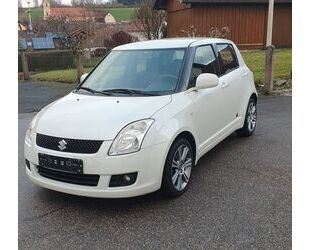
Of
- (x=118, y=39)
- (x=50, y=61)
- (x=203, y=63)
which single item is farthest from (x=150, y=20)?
(x=203, y=63)

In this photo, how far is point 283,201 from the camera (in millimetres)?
4023

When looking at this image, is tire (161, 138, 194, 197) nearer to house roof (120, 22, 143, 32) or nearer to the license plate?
the license plate

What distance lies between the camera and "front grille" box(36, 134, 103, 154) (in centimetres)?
363

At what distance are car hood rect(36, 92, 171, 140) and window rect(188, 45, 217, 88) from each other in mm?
650

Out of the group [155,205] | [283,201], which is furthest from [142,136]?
[283,201]

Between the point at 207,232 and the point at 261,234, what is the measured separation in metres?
0.46

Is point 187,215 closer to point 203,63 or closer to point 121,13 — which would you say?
point 203,63

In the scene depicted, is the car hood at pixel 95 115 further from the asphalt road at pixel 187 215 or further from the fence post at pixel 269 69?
the fence post at pixel 269 69

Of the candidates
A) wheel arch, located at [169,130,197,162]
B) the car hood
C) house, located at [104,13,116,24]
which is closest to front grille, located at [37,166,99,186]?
the car hood

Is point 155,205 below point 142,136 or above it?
below

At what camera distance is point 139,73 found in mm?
4801

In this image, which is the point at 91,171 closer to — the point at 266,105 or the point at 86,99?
the point at 86,99
